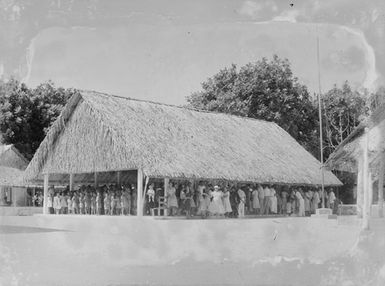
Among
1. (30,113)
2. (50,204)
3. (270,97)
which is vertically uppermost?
(270,97)

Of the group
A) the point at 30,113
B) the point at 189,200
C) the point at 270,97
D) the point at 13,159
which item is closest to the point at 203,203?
the point at 189,200

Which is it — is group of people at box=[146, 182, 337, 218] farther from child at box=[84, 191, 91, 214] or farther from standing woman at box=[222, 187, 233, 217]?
child at box=[84, 191, 91, 214]

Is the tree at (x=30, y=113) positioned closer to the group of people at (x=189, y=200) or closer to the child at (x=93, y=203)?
the group of people at (x=189, y=200)

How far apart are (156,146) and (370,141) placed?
974 cm

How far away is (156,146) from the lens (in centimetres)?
1736

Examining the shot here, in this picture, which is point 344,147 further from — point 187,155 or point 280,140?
point 280,140

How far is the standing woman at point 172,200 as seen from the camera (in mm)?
17547

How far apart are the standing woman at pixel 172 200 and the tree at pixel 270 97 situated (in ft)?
30.2

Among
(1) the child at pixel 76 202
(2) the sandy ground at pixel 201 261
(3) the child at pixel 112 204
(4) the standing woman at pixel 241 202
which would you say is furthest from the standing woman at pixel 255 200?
(2) the sandy ground at pixel 201 261

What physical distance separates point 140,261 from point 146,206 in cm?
1059

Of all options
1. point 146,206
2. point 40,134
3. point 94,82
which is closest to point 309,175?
point 146,206

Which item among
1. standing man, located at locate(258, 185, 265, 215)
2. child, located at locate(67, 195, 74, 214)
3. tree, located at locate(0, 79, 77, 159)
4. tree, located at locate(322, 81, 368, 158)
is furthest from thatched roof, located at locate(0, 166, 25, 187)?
tree, located at locate(322, 81, 368, 158)

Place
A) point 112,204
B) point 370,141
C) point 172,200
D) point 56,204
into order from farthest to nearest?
point 56,204 → point 112,204 → point 172,200 → point 370,141

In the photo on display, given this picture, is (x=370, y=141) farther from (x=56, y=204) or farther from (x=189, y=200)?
(x=56, y=204)
